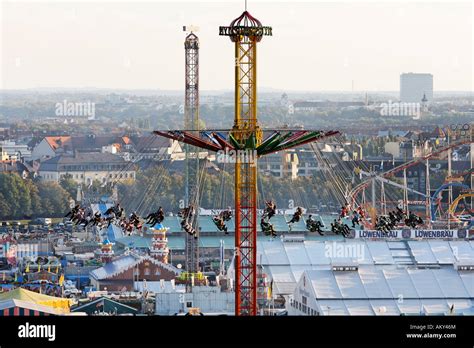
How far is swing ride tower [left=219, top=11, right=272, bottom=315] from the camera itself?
962 centimetres

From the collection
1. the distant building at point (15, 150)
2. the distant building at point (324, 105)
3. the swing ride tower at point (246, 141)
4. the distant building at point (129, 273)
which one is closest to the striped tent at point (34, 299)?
the swing ride tower at point (246, 141)

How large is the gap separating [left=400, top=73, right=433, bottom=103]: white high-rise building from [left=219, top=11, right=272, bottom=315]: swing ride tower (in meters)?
25.2

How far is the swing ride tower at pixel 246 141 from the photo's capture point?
9617 mm

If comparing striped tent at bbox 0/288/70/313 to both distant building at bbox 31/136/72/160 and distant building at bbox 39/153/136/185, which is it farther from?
distant building at bbox 31/136/72/160

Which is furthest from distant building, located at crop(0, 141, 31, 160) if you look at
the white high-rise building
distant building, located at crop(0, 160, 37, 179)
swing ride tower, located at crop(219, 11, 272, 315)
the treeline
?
swing ride tower, located at crop(219, 11, 272, 315)

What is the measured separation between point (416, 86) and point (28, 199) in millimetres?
9721

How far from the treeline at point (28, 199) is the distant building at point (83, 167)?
1797mm

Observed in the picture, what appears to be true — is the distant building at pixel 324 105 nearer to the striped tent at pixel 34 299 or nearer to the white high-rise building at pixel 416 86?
the white high-rise building at pixel 416 86

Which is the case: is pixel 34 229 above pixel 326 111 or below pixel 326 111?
below
